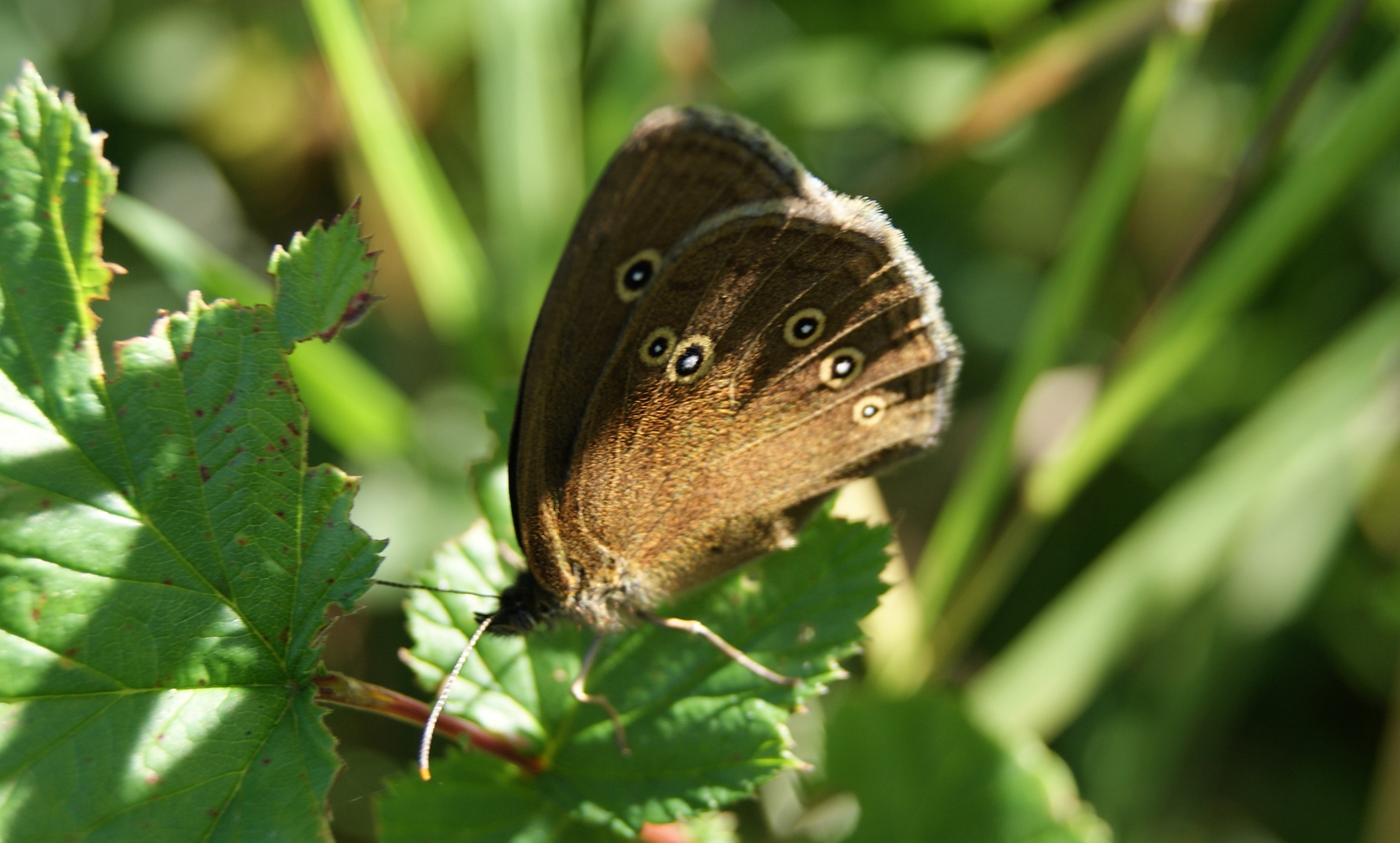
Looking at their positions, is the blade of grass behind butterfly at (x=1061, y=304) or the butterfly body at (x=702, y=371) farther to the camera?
the blade of grass behind butterfly at (x=1061, y=304)

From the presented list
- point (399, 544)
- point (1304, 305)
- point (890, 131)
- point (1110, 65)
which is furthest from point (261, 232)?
point (1304, 305)

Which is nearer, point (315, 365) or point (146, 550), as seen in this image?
point (146, 550)

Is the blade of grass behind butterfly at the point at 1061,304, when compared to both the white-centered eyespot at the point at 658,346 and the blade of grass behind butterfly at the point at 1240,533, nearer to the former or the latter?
the blade of grass behind butterfly at the point at 1240,533

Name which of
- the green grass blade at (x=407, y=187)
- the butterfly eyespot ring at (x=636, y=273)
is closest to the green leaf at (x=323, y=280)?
the butterfly eyespot ring at (x=636, y=273)

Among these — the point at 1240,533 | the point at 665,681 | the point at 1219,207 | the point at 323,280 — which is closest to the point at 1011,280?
the point at 1219,207

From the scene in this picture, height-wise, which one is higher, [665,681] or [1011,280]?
[1011,280]

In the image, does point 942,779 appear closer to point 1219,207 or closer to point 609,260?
point 609,260
